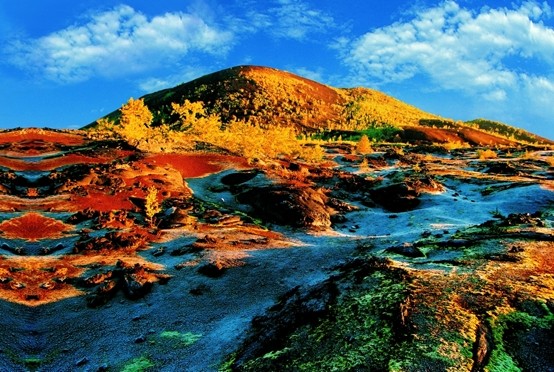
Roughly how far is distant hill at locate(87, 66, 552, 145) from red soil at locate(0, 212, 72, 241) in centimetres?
10557

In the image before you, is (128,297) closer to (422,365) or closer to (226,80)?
(422,365)

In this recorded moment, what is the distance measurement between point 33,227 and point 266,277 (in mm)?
16200

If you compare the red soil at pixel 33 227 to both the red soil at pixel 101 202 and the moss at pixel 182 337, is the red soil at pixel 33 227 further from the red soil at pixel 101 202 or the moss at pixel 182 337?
the moss at pixel 182 337

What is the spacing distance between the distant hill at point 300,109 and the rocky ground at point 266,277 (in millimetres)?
94867

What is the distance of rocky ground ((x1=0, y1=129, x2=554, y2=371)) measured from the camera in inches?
498

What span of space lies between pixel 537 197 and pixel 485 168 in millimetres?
23339

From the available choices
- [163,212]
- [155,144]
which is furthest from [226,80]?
[163,212]

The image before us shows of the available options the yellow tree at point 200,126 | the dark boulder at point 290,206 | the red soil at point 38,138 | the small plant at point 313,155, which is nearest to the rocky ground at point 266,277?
the dark boulder at point 290,206

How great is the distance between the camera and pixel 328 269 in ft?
67.6

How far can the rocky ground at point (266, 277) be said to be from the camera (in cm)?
1265

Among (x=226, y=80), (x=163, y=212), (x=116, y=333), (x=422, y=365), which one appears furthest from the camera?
(x=226, y=80)

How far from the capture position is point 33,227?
28.0m

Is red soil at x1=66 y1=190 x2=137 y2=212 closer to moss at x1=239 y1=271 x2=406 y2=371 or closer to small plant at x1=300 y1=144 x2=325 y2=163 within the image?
moss at x1=239 y1=271 x2=406 y2=371

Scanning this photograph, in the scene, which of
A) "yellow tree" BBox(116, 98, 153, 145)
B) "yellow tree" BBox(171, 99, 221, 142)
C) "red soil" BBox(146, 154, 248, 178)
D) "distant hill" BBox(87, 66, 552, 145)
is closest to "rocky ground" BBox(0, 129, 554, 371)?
"red soil" BBox(146, 154, 248, 178)
